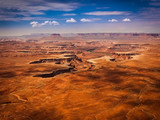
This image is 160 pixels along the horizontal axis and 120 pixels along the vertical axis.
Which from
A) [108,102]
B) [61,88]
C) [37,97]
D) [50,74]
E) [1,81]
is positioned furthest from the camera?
[50,74]

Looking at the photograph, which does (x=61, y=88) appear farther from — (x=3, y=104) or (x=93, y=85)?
(x=3, y=104)

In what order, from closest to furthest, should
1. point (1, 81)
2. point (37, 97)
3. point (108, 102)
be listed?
point (108, 102) < point (37, 97) < point (1, 81)

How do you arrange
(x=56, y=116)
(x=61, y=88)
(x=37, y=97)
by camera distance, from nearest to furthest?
(x=56, y=116) → (x=37, y=97) → (x=61, y=88)

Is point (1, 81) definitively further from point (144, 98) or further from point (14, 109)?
point (144, 98)

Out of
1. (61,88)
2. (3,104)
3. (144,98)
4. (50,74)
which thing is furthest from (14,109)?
(50,74)

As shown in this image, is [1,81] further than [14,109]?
Yes

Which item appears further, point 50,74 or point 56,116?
point 50,74

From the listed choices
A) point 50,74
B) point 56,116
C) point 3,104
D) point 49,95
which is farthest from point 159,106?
point 50,74

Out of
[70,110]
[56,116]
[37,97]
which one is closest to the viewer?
[56,116]
